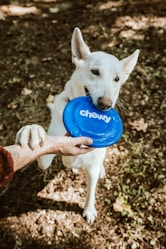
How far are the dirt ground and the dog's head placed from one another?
1.25 m

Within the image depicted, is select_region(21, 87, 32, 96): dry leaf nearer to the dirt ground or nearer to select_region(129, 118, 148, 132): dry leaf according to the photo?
the dirt ground

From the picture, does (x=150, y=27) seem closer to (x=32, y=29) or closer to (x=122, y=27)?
(x=122, y=27)

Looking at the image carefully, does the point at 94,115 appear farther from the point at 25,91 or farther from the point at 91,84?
the point at 25,91

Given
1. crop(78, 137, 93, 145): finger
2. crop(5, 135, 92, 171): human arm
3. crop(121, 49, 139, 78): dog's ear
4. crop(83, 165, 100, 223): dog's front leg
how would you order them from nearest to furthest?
crop(5, 135, 92, 171): human arm → crop(78, 137, 93, 145): finger → crop(121, 49, 139, 78): dog's ear → crop(83, 165, 100, 223): dog's front leg

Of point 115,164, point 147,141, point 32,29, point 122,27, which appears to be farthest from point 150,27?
point 115,164

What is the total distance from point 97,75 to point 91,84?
103mm

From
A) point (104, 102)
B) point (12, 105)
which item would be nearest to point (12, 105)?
point (12, 105)

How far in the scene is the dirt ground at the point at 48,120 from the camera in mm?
3668

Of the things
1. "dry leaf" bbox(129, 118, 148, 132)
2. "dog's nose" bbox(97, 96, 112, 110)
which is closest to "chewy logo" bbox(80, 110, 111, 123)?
"dog's nose" bbox(97, 96, 112, 110)

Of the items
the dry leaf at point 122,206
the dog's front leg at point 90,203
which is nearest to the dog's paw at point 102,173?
the dry leaf at point 122,206

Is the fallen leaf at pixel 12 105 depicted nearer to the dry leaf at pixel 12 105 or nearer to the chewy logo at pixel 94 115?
the dry leaf at pixel 12 105

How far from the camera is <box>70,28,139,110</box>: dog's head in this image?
9.48ft

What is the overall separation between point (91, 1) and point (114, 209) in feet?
12.6

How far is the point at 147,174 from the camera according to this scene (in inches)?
161
